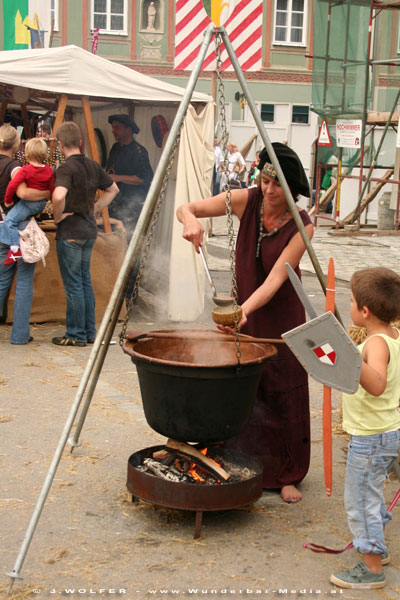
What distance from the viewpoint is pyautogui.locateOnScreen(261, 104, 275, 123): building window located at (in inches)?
1296

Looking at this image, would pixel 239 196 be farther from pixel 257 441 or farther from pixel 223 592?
pixel 223 592

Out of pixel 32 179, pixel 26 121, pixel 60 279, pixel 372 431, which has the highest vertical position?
pixel 26 121

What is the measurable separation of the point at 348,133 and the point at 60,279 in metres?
10.2

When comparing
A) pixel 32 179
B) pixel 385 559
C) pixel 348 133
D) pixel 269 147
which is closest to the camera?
pixel 385 559

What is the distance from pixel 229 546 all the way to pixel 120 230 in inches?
203

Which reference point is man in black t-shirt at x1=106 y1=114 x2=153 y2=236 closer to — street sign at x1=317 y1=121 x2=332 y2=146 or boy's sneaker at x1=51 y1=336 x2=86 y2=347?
boy's sneaker at x1=51 y1=336 x2=86 y2=347

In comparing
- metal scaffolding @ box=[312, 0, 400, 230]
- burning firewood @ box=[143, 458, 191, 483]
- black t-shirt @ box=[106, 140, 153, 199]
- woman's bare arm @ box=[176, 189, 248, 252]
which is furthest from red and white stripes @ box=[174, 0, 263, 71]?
metal scaffolding @ box=[312, 0, 400, 230]

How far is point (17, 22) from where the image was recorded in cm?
1316

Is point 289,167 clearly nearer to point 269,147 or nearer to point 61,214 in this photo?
point 269,147

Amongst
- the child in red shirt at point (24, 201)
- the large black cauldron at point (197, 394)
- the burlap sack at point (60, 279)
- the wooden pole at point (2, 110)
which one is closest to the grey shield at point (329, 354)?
the large black cauldron at point (197, 394)

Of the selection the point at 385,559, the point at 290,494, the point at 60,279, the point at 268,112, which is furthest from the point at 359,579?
the point at 268,112

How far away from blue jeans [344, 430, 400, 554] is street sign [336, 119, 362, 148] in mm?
14008

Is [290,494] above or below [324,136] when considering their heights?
below

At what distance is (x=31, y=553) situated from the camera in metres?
3.36
